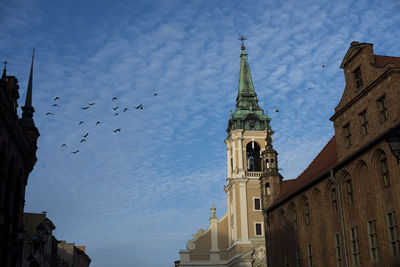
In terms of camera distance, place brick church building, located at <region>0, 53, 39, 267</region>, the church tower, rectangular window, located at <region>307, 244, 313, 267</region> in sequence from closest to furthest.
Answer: brick church building, located at <region>0, 53, 39, 267</region> → rectangular window, located at <region>307, 244, 313, 267</region> → the church tower

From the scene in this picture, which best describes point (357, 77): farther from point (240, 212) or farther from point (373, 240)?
point (240, 212)

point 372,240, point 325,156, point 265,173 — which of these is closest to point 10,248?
point 372,240

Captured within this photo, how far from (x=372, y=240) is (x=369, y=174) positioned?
146 inches

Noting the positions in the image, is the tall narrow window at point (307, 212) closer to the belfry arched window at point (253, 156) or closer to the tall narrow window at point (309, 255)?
the tall narrow window at point (309, 255)

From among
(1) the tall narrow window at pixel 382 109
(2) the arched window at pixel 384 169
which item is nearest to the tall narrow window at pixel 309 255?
(2) the arched window at pixel 384 169

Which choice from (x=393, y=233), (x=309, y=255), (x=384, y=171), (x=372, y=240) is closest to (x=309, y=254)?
(x=309, y=255)

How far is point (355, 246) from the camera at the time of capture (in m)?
30.6

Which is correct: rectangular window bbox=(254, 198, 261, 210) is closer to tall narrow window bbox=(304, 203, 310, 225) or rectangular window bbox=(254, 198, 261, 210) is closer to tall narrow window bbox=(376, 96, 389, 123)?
tall narrow window bbox=(304, 203, 310, 225)

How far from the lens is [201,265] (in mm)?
76750

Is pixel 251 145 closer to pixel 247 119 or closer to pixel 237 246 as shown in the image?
pixel 247 119

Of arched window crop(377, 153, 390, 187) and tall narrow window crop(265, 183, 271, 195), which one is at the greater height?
tall narrow window crop(265, 183, 271, 195)

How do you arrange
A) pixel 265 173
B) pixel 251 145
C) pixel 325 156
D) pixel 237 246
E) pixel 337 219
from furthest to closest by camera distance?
1. pixel 251 145
2. pixel 237 246
3. pixel 265 173
4. pixel 325 156
5. pixel 337 219

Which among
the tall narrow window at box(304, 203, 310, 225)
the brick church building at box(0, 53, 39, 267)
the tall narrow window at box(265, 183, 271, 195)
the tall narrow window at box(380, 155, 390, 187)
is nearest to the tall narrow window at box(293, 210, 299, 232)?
the tall narrow window at box(304, 203, 310, 225)

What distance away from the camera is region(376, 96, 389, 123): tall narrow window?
28359 mm
